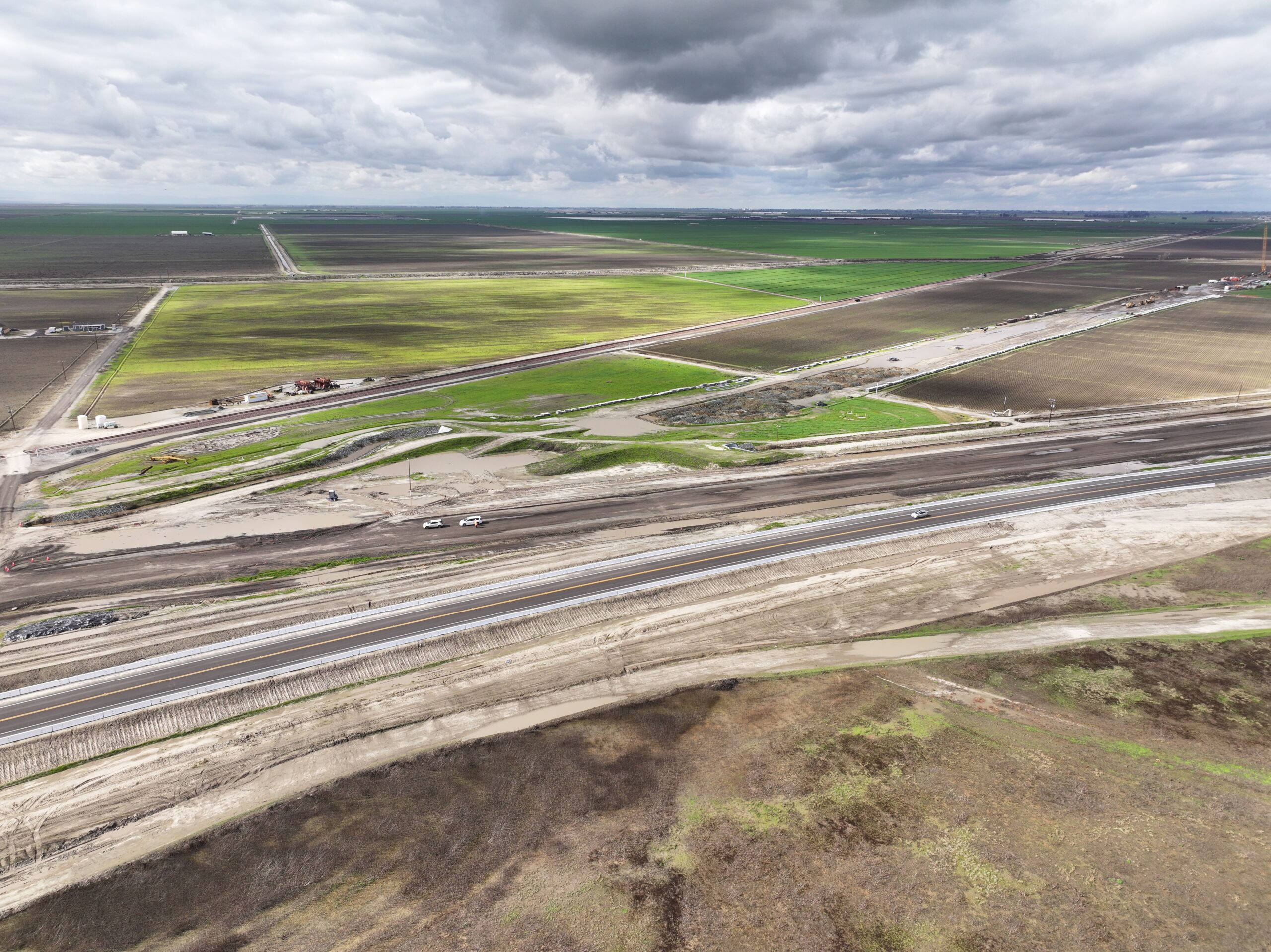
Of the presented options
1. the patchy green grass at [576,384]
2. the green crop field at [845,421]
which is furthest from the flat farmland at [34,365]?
the green crop field at [845,421]

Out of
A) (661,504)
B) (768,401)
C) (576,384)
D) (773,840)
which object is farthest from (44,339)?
(773,840)

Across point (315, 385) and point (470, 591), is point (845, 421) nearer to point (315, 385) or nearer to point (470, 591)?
point (470, 591)

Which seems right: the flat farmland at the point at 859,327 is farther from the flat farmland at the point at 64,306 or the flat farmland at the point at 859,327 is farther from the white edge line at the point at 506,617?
the flat farmland at the point at 64,306

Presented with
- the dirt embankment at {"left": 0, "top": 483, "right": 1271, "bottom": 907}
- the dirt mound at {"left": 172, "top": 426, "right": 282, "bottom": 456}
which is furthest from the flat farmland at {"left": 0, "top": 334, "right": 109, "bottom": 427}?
the dirt embankment at {"left": 0, "top": 483, "right": 1271, "bottom": 907}

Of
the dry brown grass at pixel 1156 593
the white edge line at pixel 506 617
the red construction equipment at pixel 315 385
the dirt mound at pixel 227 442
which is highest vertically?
Result: the red construction equipment at pixel 315 385

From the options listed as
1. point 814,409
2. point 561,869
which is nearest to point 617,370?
point 814,409

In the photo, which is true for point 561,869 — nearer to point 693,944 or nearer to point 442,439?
point 693,944
